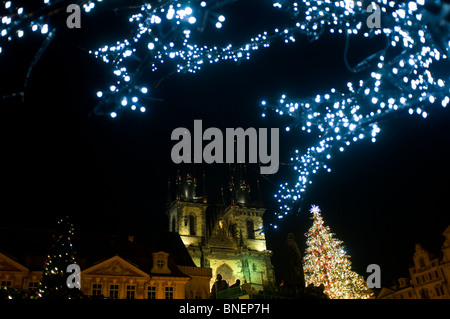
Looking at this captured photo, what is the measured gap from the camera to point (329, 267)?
28953mm

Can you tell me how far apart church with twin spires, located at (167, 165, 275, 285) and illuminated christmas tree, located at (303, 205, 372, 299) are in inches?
820

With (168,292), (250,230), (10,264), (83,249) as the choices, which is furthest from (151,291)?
(250,230)

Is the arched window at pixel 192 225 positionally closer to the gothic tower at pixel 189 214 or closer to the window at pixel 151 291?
the gothic tower at pixel 189 214

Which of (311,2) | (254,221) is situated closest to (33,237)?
(311,2)

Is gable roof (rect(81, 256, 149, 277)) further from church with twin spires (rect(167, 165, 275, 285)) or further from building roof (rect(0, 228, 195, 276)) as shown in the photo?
church with twin spires (rect(167, 165, 275, 285))

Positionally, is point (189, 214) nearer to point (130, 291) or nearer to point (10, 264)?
point (130, 291)

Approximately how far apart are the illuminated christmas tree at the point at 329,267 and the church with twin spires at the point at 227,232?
2083 centimetres

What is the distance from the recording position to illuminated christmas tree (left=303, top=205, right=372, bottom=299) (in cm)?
2822

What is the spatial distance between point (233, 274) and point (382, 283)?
779 inches

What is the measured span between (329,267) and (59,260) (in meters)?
20.2

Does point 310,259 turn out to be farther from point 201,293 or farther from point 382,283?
point 382,283

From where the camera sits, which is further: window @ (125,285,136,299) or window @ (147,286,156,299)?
window @ (147,286,156,299)

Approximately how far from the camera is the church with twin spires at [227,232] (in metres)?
52.2

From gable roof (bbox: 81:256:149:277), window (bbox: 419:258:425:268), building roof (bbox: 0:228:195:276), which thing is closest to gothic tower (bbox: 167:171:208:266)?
building roof (bbox: 0:228:195:276)
